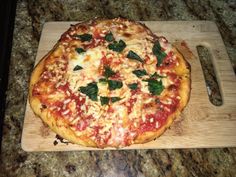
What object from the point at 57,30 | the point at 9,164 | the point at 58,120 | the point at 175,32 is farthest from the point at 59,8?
the point at 9,164

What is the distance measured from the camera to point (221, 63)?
8.73 feet

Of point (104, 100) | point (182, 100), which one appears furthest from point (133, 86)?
point (182, 100)

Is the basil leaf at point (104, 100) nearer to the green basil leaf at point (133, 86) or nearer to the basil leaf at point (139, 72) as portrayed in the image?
the green basil leaf at point (133, 86)

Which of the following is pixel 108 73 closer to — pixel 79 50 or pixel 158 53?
pixel 79 50

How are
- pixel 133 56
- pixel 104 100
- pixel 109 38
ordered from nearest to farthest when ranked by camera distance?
pixel 104 100 → pixel 133 56 → pixel 109 38

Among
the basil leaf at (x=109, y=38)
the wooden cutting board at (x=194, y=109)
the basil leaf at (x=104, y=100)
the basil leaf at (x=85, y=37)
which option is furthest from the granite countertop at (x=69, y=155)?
the basil leaf at (x=109, y=38)

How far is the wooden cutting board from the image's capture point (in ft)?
7.32

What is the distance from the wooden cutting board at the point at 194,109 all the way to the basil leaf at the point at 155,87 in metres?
0.27

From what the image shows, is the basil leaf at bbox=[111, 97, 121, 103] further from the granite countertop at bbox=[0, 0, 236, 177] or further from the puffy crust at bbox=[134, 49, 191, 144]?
the granite countertop at bbox=[0, 0, 236, 177]

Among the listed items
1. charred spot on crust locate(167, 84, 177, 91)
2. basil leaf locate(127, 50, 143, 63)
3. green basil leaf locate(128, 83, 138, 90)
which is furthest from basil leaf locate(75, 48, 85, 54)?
charred spot on crust locate(167, 84, 177, 91)

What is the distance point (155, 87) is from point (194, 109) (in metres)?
0.37

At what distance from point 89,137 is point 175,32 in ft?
4.18

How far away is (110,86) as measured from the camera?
2268 millimetres

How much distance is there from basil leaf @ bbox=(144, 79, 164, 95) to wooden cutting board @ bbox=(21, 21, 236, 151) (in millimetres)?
268
